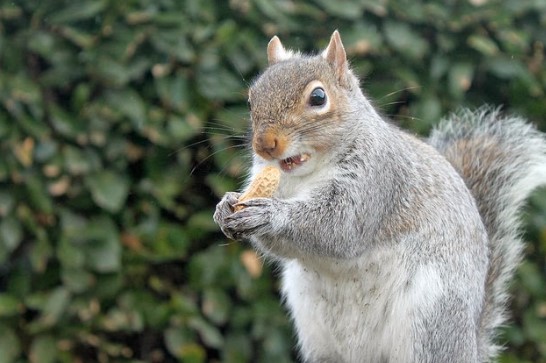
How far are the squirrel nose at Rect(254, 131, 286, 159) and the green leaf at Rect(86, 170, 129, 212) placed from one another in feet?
3.48

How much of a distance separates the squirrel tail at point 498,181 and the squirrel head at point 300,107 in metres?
0.54

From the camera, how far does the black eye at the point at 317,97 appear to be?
2.51 metres

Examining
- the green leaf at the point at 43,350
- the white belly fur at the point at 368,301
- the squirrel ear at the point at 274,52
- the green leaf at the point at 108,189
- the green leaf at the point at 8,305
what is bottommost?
the green leaf at the point at 43,350

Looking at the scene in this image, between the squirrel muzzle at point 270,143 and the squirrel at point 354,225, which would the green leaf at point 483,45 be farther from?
the squirrel muzzle at point 270,143

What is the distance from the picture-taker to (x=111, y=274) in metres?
3.50

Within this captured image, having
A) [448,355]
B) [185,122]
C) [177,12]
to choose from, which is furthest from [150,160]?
[448,355]

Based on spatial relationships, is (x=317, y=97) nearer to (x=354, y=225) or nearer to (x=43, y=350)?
(x=354, y=225)

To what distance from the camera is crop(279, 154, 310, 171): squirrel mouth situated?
250 cm

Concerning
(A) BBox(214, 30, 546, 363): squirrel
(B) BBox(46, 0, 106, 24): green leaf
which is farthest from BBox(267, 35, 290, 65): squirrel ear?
(B) BBox(46, 0, 106, 24): green leaf

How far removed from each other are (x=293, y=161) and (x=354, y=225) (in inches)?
7.6

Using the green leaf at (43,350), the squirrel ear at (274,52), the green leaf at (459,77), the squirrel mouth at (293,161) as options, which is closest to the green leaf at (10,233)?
the green leaf at (43,350)

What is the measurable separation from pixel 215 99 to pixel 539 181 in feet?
3.19

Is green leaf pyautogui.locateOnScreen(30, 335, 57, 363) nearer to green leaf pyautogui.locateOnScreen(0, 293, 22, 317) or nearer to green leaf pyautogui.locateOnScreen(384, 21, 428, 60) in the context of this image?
green leaf pyautogui.locateOnScreen(0, 293, 22, 317)

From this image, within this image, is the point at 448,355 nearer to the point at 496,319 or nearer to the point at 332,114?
the point at 496,319
